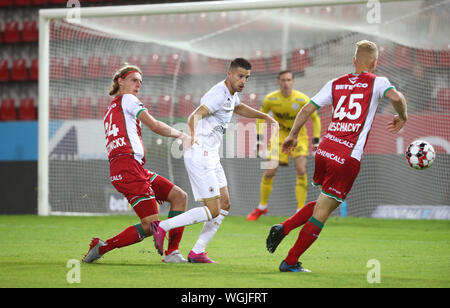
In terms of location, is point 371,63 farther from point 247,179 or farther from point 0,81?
point 0,81

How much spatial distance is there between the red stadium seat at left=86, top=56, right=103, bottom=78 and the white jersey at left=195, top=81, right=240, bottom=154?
6.38 m

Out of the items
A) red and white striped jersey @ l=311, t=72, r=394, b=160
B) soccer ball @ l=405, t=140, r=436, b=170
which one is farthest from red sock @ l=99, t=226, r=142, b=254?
soccer ball @ l=405, t=140, r=436, b=170

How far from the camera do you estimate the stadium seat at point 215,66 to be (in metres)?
11.8

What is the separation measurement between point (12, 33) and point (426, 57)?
9.74 metres

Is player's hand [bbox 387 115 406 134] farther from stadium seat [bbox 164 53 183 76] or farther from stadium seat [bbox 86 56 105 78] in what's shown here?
stadium seat [bbox 86 56 105 78]

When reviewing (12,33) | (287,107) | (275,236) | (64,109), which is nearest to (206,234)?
(275,236)

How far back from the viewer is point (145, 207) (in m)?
→ 5.55

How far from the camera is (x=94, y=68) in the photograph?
1189cm

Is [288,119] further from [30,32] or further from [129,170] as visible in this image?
[30,32]

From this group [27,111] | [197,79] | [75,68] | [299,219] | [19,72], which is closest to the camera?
[299,219]

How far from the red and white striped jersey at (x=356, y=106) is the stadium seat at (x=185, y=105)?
22.9ft

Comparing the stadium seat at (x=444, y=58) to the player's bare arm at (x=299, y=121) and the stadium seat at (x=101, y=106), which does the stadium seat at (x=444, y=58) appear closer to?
the stadium seat at (x=101, y=106)

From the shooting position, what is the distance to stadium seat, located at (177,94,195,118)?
39.0ft
